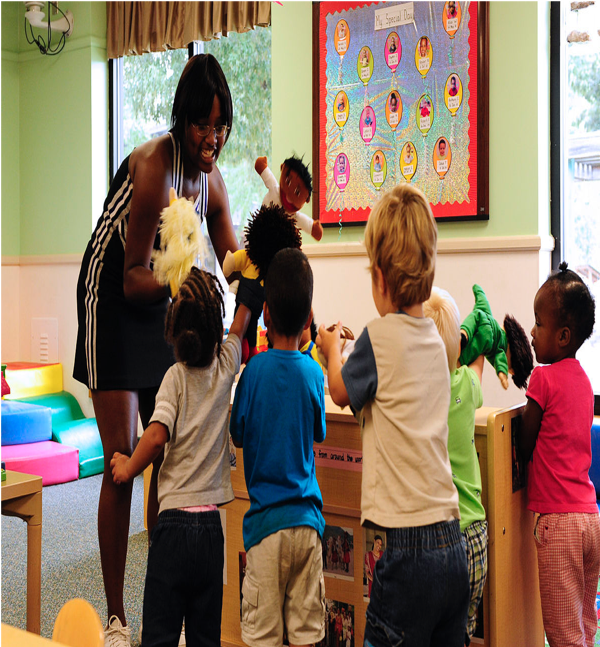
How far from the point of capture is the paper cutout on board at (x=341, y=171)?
3.35 meters

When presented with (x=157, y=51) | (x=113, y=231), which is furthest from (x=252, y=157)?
(x=113, y=231)

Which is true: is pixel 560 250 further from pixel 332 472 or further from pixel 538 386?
pixel 332 472

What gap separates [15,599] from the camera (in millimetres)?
2217

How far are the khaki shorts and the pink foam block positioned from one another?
2643mm

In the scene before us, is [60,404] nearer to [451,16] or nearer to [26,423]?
[26,423]

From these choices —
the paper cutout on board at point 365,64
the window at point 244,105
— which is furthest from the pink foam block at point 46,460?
the paper cutout on board at point 365,64

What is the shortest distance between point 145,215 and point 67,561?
64.1 inches

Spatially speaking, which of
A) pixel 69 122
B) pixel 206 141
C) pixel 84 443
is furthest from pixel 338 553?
pixel 69 122

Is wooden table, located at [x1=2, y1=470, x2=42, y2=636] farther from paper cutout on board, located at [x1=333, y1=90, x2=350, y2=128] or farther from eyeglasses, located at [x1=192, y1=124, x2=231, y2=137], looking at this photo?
paper cutout on board, located at [x1=333, y1=90, x2=350, y2=128]

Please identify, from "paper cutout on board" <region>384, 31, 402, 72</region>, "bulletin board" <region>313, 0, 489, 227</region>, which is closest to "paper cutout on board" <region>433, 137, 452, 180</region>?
"bulletin board" <region>313, 0, 489, 227</region>

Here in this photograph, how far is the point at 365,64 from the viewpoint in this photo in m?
3.27

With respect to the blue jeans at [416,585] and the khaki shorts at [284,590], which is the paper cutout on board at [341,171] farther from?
the blue jeans at [416,585]

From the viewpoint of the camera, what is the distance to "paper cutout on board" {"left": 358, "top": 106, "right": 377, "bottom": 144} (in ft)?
10.7

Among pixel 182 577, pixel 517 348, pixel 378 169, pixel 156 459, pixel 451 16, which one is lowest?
pixel 182 577
